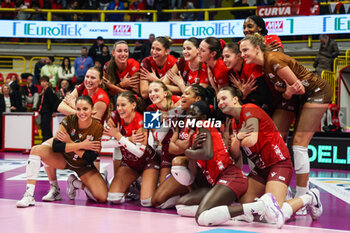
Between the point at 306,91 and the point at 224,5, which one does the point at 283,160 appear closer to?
the point at 306,91

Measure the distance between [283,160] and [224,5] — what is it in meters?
14.0

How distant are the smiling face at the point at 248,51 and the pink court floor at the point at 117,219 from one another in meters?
1.73

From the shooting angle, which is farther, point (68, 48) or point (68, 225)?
point (68, 48)

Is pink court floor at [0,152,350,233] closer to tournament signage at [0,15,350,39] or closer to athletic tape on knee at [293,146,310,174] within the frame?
athletic tape on knee at [293,146,310,174]

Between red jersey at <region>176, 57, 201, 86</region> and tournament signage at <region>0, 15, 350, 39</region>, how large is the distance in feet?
33.0

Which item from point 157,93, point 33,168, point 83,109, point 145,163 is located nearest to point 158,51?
point 157,93

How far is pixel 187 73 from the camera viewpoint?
6.39m

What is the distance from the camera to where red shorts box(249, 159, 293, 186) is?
484 centimetres

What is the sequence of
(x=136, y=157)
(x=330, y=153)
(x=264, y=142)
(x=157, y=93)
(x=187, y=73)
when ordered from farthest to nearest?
(x=330, y=153) → (x=187, y=73) → (x=136, y=157) → (x=157, y=93) → (x=264, y=142)

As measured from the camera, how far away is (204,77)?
5.92 meters

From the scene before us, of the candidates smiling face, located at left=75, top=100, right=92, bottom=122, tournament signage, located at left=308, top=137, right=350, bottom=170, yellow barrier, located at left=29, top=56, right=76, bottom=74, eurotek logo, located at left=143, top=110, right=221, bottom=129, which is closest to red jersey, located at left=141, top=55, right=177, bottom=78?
eurotek logo, located at left=143, top=110, right=221, bottom=129

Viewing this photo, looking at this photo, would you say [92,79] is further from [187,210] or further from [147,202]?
[187,210]

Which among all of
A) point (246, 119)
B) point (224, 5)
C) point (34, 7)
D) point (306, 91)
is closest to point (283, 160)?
point (246, 119)

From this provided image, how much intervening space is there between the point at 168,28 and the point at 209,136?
1288 centimetres
